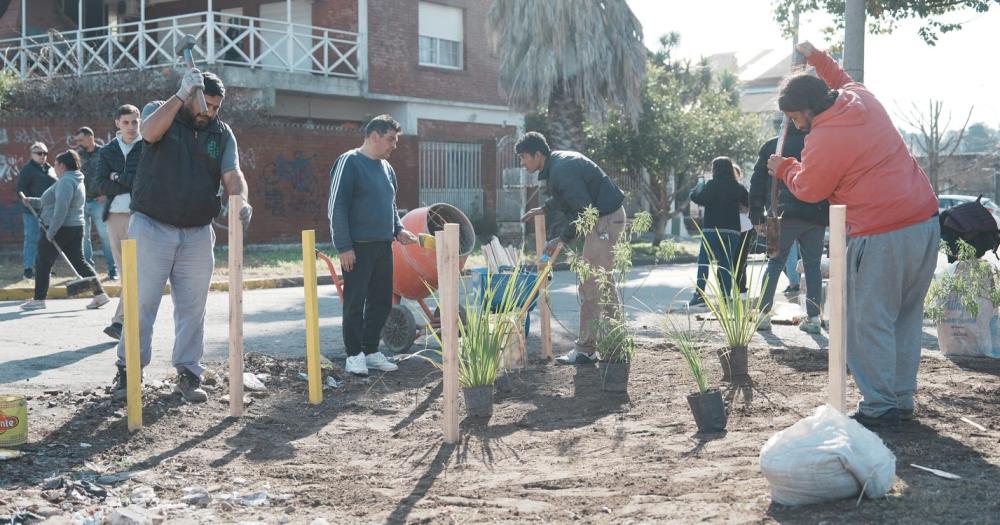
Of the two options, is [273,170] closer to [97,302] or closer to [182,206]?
[97,302]

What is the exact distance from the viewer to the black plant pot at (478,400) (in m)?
6.17

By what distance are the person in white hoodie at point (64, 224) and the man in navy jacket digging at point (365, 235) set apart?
506cm

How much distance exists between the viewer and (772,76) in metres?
75.4

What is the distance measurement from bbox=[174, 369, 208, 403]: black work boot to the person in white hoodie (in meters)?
5.62

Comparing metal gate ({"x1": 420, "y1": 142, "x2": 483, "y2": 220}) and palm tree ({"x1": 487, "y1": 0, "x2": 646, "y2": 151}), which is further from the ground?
palm tree ({"x1": 487, "y1": 0, "x2": 646, "y2": 151})

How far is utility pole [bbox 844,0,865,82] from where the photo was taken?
10336 mm

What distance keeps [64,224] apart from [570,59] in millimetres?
12589

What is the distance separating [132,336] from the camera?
5895 mm

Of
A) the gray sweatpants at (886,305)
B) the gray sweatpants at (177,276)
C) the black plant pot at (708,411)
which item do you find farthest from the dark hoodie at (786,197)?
the gray sweatpants at (177,276)

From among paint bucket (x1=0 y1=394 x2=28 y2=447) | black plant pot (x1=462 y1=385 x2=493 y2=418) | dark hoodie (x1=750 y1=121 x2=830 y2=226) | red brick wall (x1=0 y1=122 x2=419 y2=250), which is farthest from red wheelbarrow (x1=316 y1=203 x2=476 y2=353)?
red brick wall (x1=0 y1=122 x2=419 y2=250)

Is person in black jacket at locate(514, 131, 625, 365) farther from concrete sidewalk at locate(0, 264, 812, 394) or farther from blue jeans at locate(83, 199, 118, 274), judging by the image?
blue jeans at locate(83, 199, 118, 274)

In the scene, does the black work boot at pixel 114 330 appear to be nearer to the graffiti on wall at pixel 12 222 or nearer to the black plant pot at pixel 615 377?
the black plant pot at pixel 615 377

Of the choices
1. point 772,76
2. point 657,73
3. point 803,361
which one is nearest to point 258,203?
point 657,73

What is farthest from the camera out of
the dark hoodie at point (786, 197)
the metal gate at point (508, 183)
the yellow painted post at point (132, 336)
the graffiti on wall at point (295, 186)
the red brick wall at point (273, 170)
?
the metal gate at point (508, 183)
